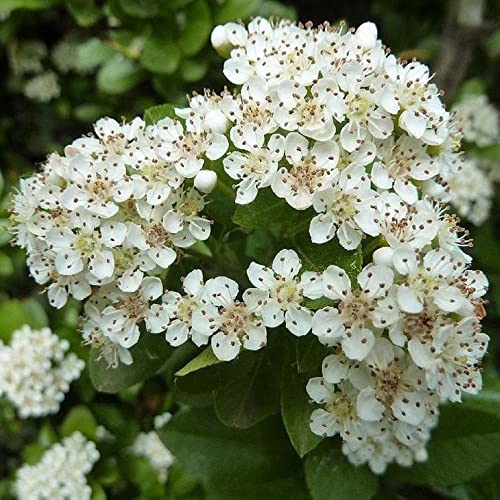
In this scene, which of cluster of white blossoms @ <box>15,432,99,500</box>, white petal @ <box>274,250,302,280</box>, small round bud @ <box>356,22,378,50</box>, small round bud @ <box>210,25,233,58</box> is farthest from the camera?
cluster of white blossoms @ <box>15,432,99,500</box>

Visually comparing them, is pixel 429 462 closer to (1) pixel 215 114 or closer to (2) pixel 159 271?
(2) pixel 159 271

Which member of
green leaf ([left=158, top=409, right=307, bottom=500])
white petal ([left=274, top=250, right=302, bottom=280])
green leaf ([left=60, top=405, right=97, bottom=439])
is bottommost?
green leaf ([left=60, top=405, right=97, bottom=439])

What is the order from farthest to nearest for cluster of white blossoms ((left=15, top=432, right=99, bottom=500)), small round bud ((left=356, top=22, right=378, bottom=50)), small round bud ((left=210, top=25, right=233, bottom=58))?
cluster of white blossoms ((left=15, top=432, right=99, bottom=500)), small round bud ((left=210, top=25, right=233, bottom=58)), small round bud ((left=356, top=22, right=378, bottom=50))

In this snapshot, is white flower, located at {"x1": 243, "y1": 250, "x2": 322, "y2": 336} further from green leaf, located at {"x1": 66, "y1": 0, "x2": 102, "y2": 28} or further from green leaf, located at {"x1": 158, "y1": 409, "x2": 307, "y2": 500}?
green leaf, located at {"x1": 66, "y1": 0, "x2": 102, "y2": 28}

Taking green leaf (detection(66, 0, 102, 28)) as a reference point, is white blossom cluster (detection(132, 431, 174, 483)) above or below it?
below

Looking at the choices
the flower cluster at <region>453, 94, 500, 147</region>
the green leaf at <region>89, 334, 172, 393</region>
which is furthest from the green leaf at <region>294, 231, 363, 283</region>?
the flower cluster at <region>453, 94, 500, 147</region>

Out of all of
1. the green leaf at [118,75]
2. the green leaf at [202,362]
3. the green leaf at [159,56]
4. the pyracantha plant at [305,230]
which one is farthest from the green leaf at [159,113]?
the green leaf at [118,75]

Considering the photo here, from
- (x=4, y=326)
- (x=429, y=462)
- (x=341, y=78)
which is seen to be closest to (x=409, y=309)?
(x=341, y=78)
